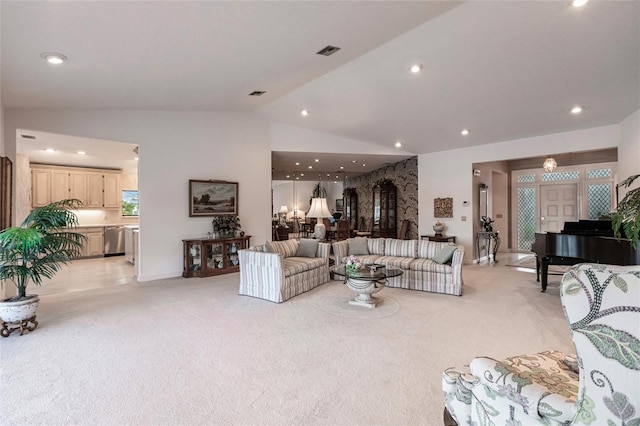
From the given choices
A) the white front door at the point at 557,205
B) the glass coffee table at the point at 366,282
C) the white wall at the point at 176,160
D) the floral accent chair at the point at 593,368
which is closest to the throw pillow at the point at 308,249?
the glass coffee table at the point at 366,282

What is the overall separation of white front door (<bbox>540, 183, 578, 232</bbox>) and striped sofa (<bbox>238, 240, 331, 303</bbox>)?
23.4 feet

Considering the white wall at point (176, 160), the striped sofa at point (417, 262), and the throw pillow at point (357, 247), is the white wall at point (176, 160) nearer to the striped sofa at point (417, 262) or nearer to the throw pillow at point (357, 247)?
the throw pillow at point (357, 247)

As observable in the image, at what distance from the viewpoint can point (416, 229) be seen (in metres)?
8.69

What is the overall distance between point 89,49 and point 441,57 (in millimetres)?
4037

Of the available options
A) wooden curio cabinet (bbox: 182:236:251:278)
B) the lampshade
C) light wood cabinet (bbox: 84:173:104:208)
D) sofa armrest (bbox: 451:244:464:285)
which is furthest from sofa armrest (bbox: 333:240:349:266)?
light wood cabinet (bbox: 84:173:104:208)

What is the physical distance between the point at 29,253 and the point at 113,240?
5879mm

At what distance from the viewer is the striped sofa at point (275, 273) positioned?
15.0 ft

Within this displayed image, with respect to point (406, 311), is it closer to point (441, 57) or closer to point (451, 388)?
point (451, 388)

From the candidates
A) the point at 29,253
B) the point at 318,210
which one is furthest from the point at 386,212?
the point at 29,253

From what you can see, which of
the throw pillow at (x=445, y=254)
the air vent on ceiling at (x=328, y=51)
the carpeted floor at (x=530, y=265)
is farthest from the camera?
the carpeted floor at (x=530, y=265)

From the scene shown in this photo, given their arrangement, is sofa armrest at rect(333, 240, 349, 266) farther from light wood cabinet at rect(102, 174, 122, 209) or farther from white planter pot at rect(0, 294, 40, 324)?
light wood cabinet at rect(102, 174, 122, 209)

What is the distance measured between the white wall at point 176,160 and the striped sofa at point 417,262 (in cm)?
256

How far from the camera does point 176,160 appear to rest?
20.5 feet

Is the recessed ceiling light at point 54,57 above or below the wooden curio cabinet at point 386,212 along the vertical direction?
above
